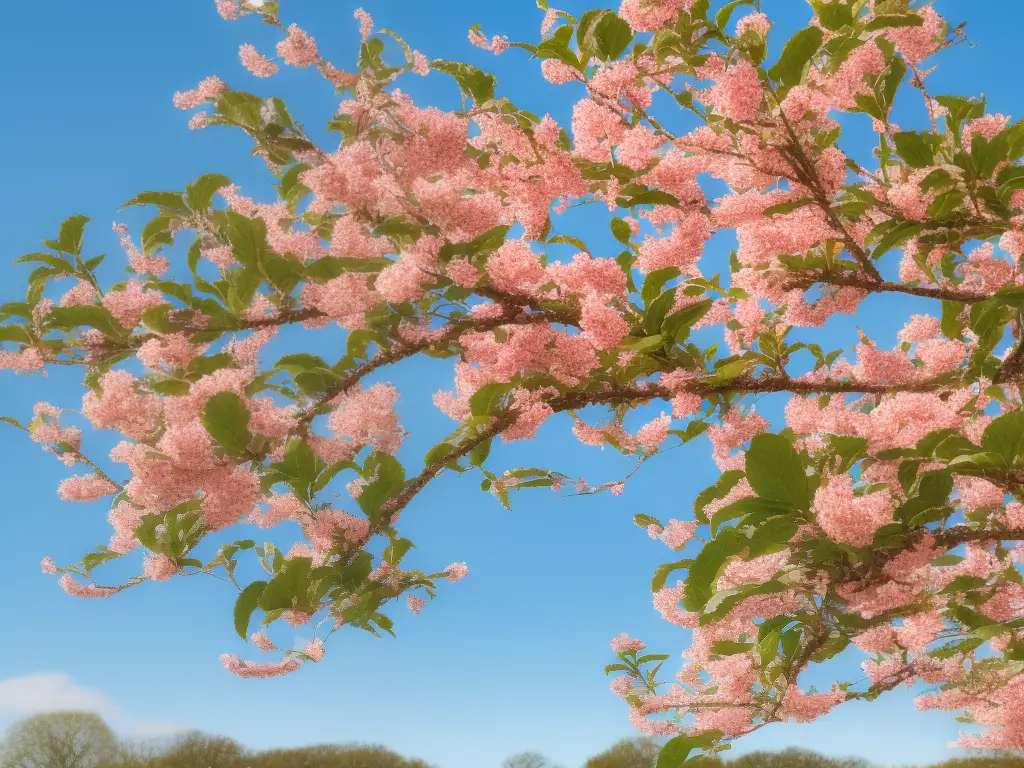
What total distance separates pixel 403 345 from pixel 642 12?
5.82ft

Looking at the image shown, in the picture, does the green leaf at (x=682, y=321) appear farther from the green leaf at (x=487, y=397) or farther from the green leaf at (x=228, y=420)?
the green leaf at (x=228, y=420)

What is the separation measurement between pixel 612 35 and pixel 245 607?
295 cm

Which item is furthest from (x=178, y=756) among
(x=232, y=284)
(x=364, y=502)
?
(x=232, y=284)

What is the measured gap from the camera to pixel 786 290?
3.73m

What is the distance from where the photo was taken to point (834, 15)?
3.10m

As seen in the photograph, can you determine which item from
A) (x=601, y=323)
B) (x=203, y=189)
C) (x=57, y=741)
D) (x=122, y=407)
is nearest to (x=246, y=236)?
(x=203, y=189)

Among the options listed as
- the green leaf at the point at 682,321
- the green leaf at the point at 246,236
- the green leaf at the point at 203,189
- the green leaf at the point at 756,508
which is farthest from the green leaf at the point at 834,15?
the green leaf at the point at 203,189

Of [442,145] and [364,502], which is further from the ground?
[442,145]

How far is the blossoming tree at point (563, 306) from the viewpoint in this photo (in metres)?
2.81

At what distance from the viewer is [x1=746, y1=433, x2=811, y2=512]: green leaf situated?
2572 millimetres

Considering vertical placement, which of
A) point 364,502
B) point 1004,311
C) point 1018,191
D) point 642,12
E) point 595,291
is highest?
point 642,12

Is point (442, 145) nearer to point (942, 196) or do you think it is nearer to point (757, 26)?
point (757, 26)

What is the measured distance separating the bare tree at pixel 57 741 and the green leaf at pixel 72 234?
1316cm

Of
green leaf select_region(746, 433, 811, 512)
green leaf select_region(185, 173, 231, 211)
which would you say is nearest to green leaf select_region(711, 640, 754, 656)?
green leaf select_region(746, 433, 811, 512)
